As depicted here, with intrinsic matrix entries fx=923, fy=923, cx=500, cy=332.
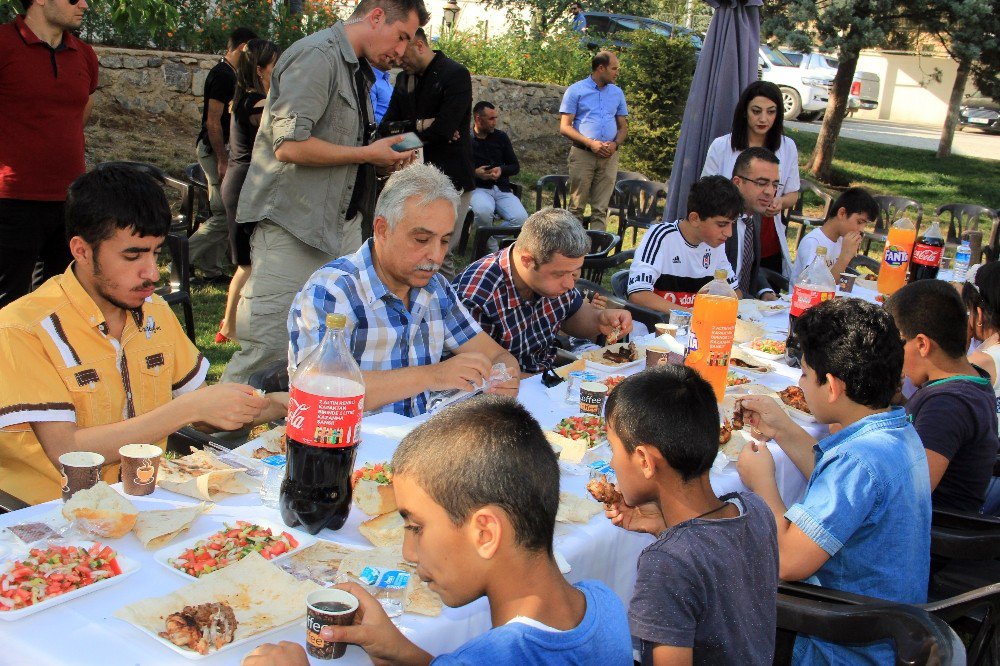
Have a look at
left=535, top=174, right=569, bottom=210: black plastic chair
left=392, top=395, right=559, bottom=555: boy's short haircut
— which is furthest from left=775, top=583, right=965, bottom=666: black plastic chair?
left=535, top=174, right=569, bottom=210: black plastic chair

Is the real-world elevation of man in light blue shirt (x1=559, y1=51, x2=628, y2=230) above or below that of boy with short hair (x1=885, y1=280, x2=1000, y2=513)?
above

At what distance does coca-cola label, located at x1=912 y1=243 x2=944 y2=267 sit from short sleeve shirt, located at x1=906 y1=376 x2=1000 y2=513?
2.79m

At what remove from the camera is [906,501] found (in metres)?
2.61

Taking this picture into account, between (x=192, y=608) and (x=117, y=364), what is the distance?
1.22 metres

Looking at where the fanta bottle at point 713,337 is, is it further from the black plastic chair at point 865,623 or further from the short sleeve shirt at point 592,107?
the short sleeve shirt at point 592,107

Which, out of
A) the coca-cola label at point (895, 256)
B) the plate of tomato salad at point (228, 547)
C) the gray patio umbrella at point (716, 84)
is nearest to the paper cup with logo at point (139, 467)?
the plate of tomato salad at point (228, 547)

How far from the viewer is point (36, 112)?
516 centimetres

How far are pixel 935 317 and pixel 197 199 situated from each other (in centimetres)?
682

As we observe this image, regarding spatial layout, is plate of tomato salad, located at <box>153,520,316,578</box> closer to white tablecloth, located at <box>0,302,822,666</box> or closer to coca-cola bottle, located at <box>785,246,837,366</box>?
white tablecloth, located at <box>0,302,822,666</box>

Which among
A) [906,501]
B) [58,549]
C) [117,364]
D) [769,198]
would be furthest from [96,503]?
[769,198]

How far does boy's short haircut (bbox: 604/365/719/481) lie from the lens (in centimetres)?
214

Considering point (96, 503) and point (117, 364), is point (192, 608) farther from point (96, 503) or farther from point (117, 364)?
point (117, 364)

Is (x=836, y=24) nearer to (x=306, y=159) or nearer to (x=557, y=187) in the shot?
(x=557, y=187)

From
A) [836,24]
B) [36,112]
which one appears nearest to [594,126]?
[836,24]
